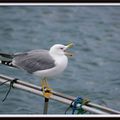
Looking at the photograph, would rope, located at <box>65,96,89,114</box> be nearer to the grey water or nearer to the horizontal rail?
the horizontal rail

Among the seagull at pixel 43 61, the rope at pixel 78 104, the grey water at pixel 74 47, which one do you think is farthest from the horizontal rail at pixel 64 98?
the grey water at pixel 74 47

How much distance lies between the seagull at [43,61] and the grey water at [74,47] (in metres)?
1.04

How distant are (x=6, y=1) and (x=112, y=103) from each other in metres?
2.64

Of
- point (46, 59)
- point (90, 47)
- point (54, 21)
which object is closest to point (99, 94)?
point (90, 47)

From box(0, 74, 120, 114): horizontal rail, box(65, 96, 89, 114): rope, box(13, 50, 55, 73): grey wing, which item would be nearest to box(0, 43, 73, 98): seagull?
box(13, 50, 55, 73): grey wing

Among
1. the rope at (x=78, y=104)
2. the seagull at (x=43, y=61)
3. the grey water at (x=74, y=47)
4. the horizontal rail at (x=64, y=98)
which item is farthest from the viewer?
the grey water at (x=74, y=47)

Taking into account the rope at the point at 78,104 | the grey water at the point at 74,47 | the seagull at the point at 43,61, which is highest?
the grey water at the point at 74,47

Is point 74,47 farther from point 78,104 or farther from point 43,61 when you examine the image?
point 78,104

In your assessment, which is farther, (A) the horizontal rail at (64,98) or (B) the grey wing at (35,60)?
(B) the grey wing at (35,60)

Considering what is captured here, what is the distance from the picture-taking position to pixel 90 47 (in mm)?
8133

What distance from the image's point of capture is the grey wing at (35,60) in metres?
3.31

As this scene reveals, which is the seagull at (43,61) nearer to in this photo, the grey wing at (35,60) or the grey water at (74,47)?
the grey wing at (35,60)

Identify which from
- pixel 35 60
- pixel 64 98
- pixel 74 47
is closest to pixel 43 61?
pixel 35 60

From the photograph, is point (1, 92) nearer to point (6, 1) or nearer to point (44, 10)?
point (6, 1)
